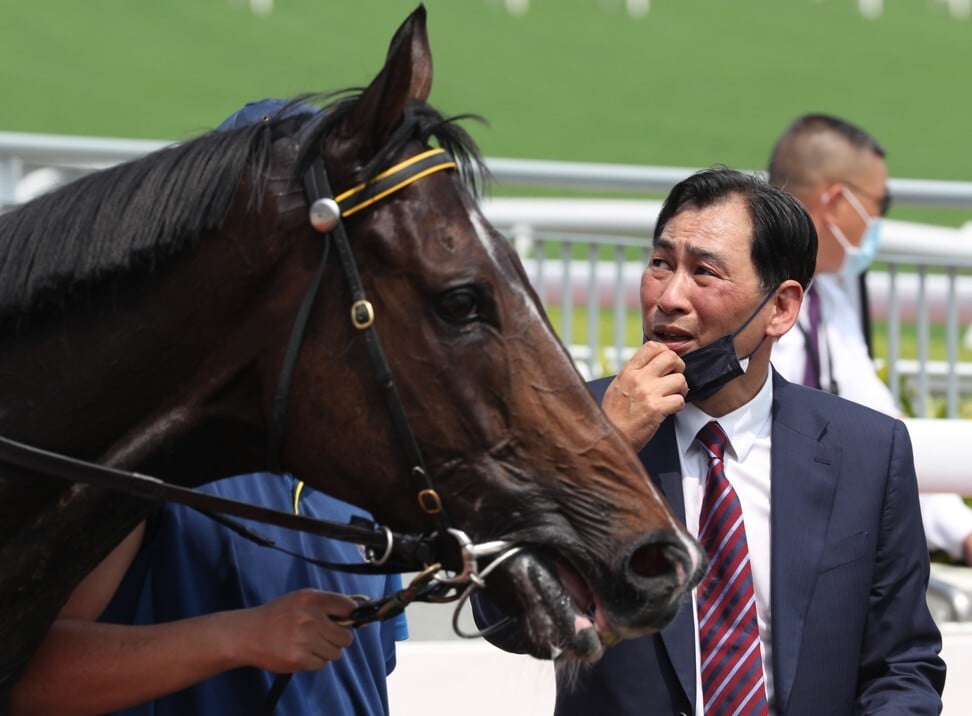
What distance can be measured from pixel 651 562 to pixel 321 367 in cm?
60

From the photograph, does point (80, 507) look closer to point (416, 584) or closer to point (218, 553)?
point (218, 553)

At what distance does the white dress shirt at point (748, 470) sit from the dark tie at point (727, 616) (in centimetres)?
5

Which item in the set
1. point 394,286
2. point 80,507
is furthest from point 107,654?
point 394,286

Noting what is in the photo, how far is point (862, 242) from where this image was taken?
6027 mm

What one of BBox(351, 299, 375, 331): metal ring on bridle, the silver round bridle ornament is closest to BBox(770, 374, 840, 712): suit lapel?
BBox(351, 299, 375, 331): metal ring on bridle

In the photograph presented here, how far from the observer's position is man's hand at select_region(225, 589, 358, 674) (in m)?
2.25

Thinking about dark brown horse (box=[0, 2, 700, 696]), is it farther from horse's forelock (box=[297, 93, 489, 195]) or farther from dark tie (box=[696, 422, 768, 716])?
dark tie (box=[696, 422, 768, 716])

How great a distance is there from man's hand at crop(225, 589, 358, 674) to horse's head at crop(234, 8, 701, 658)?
7.3 inches

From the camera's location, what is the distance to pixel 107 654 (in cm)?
229

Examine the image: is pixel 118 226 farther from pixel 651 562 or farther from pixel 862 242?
pixel 862 242

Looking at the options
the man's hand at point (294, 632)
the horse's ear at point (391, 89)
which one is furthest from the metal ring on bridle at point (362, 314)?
the man's hand at point (294, 632)

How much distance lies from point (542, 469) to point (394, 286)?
1.21 feet

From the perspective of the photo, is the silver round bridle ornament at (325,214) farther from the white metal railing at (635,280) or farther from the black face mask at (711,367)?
the white metal railing at (635,280)

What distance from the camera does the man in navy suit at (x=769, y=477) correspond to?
8.71 feet
